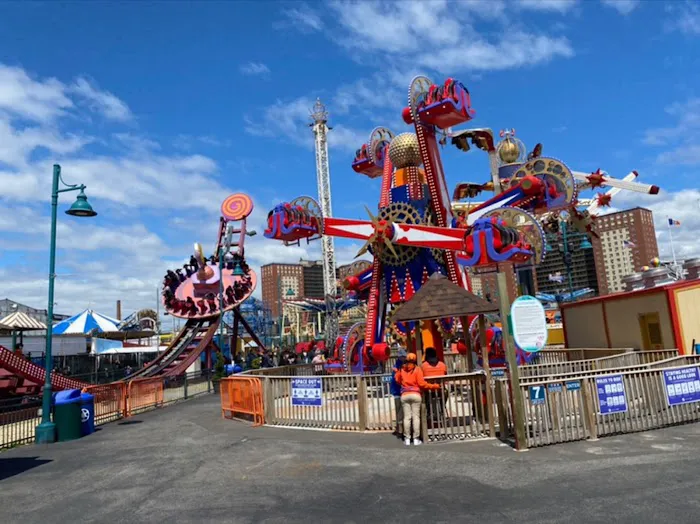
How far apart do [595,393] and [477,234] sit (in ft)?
17.4

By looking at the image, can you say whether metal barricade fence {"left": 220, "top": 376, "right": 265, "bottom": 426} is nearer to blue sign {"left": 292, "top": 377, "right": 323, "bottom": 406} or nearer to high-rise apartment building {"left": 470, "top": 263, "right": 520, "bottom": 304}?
blue sign {"left": 292, "top": 377, "right": 323, "bottom": 406}

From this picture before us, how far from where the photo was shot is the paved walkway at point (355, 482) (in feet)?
19.6

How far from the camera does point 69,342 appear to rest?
48031 millimetres

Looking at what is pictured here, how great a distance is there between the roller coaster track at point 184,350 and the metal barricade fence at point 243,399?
52.2 ft

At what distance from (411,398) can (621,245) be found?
432 ft

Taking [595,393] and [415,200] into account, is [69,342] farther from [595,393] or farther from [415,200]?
[595,393]

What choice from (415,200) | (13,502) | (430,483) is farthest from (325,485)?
(415,200)

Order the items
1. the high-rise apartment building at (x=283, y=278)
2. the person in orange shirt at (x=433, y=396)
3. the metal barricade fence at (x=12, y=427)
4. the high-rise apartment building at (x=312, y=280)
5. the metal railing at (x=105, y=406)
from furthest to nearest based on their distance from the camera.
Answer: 1. the high-rise apartment building at (x=312, y=280)
2. the high-rise apartment building at (x=283, y=278)
3. the metal railing at (x=105, y=406)
4. the metal barricade fence at (x=12, y=427)
5. the person in orange shirt at (x=433, y=396)

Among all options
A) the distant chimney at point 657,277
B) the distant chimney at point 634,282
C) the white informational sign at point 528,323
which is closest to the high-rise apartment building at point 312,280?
the distant chimney at point 634,282

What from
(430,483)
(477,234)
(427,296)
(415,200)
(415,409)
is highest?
(415,200)

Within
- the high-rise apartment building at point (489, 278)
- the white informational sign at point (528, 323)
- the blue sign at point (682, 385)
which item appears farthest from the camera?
the high-rise apartment building at point (489, 278)

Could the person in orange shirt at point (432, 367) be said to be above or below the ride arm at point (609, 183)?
below

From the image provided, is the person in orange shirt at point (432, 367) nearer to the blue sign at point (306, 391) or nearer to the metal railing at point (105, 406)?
the blue sign at point (306, 391)

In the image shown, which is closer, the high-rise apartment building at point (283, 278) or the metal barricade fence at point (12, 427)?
the metal barricade fence at point (12, 427)
